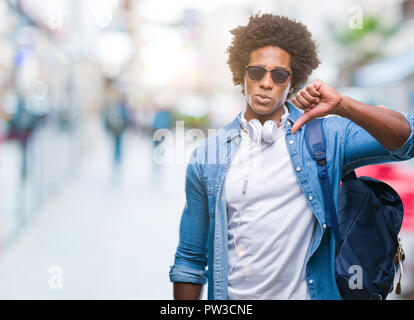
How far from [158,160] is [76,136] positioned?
1035 cm

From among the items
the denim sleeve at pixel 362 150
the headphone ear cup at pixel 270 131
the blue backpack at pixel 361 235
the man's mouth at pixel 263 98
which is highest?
the man's mouth at pixel 263 98

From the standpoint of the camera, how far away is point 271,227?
1.77m

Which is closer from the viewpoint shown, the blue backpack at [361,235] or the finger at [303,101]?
the finger at [303,101]

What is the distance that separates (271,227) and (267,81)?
1.58 feet

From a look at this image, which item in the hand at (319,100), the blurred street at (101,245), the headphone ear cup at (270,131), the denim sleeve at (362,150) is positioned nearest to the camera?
the hand at (319,100)

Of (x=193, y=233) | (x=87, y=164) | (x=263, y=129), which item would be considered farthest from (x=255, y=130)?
(x=87, y=164)

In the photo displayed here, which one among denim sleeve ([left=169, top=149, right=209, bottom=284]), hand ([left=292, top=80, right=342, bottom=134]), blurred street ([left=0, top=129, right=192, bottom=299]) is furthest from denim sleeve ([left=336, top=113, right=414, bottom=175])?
blurred street ([left=0, top=129, right=192, bottom=299])

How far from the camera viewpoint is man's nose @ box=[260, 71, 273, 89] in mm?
1783

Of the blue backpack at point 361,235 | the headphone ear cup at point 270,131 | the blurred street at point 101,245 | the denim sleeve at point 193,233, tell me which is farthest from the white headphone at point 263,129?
the blurred street at point 101,245

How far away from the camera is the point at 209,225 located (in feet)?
6.20

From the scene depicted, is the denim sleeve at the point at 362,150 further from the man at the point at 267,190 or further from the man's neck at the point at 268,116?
the man's neck at the point at 268,116

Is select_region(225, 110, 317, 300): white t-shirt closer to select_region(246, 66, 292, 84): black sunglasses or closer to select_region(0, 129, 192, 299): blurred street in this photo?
select_region(246, 66, 292, 84): black sunglasses

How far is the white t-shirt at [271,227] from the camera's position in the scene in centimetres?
177

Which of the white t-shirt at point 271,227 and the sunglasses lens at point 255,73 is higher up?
the sunglasses lens at point 255,73
